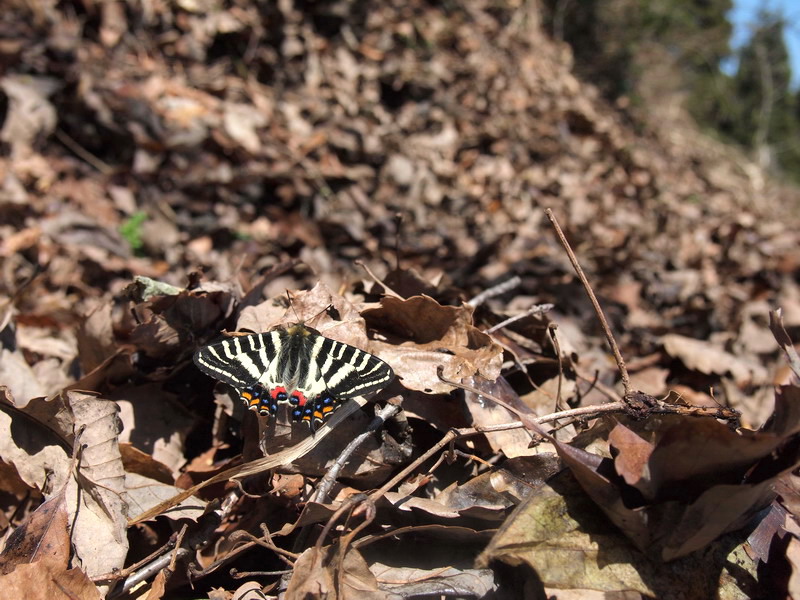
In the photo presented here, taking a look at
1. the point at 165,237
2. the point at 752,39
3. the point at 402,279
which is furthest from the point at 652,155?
the point at 752,39

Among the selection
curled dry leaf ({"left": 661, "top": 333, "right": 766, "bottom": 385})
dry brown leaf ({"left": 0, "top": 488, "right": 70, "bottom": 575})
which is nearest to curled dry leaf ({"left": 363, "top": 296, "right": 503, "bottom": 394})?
dry brown leaf ({"left": 0, "top": 488, "right": 70, "bottom": 575})

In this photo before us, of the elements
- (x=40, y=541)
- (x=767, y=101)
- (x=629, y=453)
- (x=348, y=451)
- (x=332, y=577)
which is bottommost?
(x=40, y=541)

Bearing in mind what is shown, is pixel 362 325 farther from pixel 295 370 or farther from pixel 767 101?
pixel 767 101

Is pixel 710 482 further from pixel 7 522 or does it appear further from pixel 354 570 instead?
pixel 7 522

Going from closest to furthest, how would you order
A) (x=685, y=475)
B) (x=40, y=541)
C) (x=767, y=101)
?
(x=685, y=475) → (x=40, y=541) → (x=767, y=101)

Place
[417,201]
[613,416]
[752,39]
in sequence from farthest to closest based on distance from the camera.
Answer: [752,39], [417,201], [613,416]

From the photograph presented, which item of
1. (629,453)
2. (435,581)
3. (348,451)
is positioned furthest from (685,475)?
(348,451)
